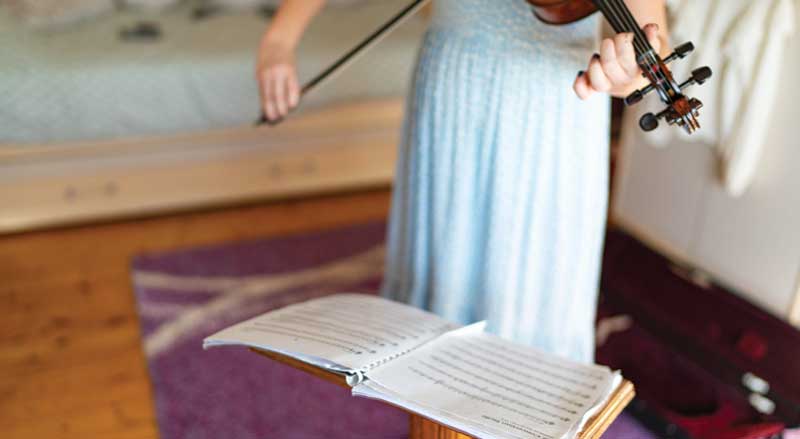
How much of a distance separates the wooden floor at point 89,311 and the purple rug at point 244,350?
0.06 metres

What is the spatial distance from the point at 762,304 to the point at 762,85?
0.50 m

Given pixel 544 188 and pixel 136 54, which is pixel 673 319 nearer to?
pixel 544 188

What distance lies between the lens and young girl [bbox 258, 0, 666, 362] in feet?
3.49

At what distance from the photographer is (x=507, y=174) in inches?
43.7

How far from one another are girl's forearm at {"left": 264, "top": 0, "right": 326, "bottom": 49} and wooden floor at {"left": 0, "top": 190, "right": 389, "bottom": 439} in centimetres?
84

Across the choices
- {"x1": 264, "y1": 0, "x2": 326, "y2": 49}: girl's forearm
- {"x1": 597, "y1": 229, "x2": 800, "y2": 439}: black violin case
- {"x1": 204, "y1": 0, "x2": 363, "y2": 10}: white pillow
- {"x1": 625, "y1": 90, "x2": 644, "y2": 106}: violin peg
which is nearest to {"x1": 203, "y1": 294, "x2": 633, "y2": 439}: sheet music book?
{"x1": 625, "y1": 90, "x2": 644, "y2": 106}: violin peg

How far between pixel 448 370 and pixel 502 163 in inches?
14.9

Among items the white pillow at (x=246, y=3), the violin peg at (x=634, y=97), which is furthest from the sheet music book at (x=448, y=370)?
the white pillow at (x=246, y=3)

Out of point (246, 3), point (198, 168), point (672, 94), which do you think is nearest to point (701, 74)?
point (672, 94)

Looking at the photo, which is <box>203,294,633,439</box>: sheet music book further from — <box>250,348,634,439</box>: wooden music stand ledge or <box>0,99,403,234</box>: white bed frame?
<box>0,99,403,234</box>: white bed frame

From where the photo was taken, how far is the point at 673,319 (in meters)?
1.69

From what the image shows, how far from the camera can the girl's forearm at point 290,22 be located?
1.16 meters

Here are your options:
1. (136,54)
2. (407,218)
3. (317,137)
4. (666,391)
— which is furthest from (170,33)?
(666,391)

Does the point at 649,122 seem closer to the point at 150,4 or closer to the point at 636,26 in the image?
the point at 636,26
